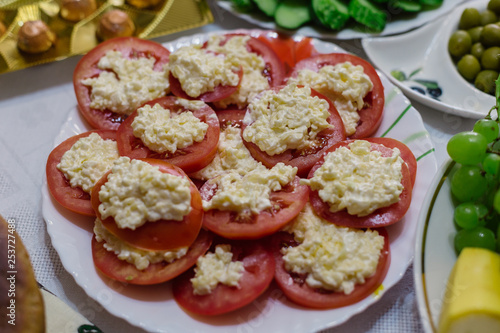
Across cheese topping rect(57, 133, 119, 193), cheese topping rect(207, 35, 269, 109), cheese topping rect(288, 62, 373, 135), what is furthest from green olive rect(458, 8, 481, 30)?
cheese topping rect(57, 133, 119, 193)

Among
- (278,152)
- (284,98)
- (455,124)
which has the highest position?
(284,98)

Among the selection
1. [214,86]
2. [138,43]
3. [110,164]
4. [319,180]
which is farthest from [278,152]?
[138,43]

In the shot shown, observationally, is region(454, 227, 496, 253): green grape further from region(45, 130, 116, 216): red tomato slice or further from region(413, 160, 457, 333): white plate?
region(45, 130, 116, 216): red tomato slice

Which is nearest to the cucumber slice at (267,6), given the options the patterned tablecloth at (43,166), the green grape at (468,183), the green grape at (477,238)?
the patterned tablecloth at (43,166)

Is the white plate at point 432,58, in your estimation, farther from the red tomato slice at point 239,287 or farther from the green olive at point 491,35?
the red tomato slice at point 239,287

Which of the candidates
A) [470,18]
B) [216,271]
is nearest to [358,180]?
[216,271]

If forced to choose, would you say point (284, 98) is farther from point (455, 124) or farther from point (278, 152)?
point (455, 124)
